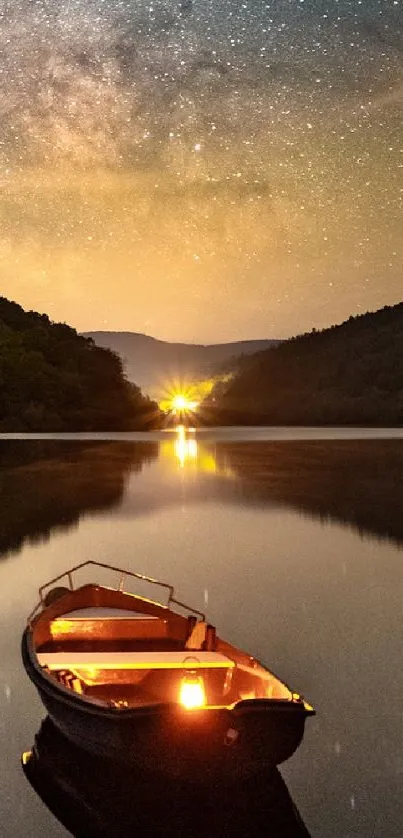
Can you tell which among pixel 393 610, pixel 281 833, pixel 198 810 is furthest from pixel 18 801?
Result: pixel 393 610

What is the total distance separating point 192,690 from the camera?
32.5ft

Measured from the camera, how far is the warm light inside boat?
9.58 meters

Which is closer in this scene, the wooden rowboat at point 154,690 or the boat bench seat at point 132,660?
the wooden rowboat at point 154,690

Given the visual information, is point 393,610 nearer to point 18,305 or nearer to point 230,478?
point 230,478

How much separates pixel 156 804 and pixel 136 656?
8.10ft

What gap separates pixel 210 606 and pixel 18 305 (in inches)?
6844

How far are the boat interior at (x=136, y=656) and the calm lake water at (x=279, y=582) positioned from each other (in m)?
0.99

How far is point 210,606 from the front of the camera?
59.9 feet

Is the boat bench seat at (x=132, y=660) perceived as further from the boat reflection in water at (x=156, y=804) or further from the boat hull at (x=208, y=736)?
the boat hull at (x=208, y=736)

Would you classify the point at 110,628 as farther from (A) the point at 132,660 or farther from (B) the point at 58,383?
(B) the point at 58,383

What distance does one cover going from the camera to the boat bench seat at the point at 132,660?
10.5 meters

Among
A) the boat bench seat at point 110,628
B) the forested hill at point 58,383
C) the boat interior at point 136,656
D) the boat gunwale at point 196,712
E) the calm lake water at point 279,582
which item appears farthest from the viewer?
the forested hill at point 58,383

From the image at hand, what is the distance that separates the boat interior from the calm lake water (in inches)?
39.1

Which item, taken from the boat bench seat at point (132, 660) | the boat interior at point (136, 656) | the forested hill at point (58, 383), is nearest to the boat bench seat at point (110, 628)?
the boat interior at point (136, 656)
